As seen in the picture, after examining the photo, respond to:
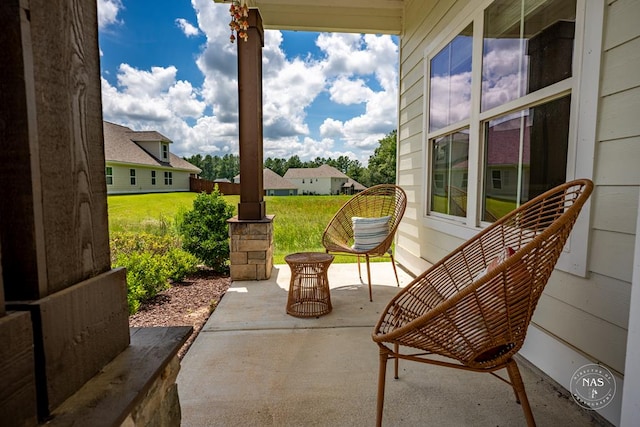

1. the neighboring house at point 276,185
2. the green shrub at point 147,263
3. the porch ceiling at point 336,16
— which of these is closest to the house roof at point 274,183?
the neighboring house at point 276,185

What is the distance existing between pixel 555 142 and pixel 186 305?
301cm

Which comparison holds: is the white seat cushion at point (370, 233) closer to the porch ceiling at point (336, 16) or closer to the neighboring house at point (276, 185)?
the porch ceiling at point (336, 16)

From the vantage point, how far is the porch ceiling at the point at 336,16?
4.08m

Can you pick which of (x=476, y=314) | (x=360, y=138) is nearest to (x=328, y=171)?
(x=360, y=138)

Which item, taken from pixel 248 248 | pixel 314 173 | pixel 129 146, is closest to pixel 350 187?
pixel 314 173

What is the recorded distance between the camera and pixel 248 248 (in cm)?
357

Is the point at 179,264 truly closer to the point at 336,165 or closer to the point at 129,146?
the point at 129,146

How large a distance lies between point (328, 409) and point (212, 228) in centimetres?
283

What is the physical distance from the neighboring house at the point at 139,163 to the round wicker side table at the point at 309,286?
13.8 m

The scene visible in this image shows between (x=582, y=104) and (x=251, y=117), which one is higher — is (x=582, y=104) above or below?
below

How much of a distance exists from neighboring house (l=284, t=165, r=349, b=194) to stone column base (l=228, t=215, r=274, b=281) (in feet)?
122

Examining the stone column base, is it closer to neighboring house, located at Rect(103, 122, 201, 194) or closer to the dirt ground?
the dirt ground

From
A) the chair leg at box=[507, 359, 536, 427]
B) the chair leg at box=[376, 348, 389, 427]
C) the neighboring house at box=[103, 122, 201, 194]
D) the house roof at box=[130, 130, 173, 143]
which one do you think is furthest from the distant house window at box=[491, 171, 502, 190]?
the house roof at box=[130, 130, 173, 143]

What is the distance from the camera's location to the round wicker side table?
263 centimetres
